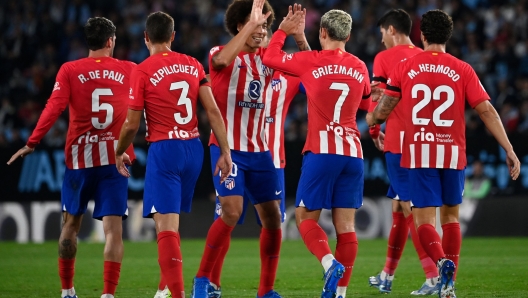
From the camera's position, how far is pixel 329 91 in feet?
23.5

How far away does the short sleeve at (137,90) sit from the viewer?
6.74 meters

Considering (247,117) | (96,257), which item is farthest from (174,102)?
(96,257)

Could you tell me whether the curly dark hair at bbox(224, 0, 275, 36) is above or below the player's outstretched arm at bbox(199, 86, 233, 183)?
above

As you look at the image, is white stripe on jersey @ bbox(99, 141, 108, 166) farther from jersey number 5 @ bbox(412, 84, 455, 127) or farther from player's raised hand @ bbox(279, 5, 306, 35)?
jersey number 5 @ bbox(412, 84, 455, 127)

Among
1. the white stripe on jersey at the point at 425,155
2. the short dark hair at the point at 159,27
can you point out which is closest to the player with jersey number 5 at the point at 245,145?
the short dark hair at the point at 159,27

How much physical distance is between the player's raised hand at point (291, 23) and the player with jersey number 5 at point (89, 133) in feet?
5.02

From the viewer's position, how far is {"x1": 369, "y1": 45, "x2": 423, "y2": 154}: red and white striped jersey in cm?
869

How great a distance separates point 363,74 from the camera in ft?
23.9

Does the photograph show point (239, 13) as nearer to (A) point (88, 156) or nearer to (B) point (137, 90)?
(B) point (137, 90)

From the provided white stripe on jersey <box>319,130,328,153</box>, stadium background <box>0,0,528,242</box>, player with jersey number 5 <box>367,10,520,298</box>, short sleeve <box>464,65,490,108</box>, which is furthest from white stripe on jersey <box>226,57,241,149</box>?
stadium background <box>0,0,528,242</box>

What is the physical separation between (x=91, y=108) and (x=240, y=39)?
165 cm

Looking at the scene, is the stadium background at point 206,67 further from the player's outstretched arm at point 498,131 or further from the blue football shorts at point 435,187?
the player's outstretched arm at point 498,131

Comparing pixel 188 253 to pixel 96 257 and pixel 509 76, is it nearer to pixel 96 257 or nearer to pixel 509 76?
pixel 96 257

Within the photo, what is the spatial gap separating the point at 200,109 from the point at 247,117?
36.4ft
